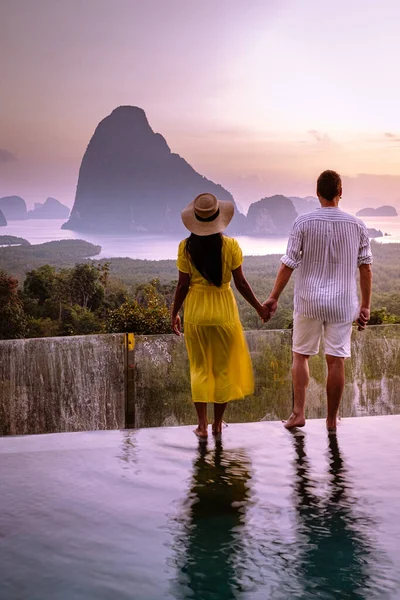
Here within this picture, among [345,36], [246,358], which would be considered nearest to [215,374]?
[246,358]

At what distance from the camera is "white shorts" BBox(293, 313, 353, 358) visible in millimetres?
4434

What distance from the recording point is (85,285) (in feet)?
58.0

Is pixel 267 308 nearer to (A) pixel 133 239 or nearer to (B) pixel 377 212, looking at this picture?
(B) pixel 377 212

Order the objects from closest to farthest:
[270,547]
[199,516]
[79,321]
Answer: [270,547]
[199,516]
[79,321]

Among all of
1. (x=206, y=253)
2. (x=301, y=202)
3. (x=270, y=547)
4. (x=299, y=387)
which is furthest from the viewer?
(x=301, y=202)

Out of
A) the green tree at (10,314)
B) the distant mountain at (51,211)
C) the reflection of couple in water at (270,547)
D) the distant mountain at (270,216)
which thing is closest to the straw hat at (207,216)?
the reflection of couple in water at (270,547)

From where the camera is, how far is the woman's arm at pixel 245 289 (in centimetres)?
441

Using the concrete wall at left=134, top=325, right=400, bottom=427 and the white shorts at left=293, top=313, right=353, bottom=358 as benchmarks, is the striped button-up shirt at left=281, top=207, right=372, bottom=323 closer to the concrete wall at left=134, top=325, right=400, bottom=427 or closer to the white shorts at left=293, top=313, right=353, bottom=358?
the white shorts at left=293, top=313, right=353, bottom=358

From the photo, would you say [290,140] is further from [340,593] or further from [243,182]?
[340,593]

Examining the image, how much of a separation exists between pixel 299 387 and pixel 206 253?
34.2 inches

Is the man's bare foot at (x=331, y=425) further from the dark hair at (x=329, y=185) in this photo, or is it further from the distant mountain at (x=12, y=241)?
the distant mountain at (x=12, y=241)

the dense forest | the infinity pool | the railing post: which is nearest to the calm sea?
the dense forest

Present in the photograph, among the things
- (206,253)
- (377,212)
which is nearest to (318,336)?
(206,253)

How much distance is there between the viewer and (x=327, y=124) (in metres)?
17.9
